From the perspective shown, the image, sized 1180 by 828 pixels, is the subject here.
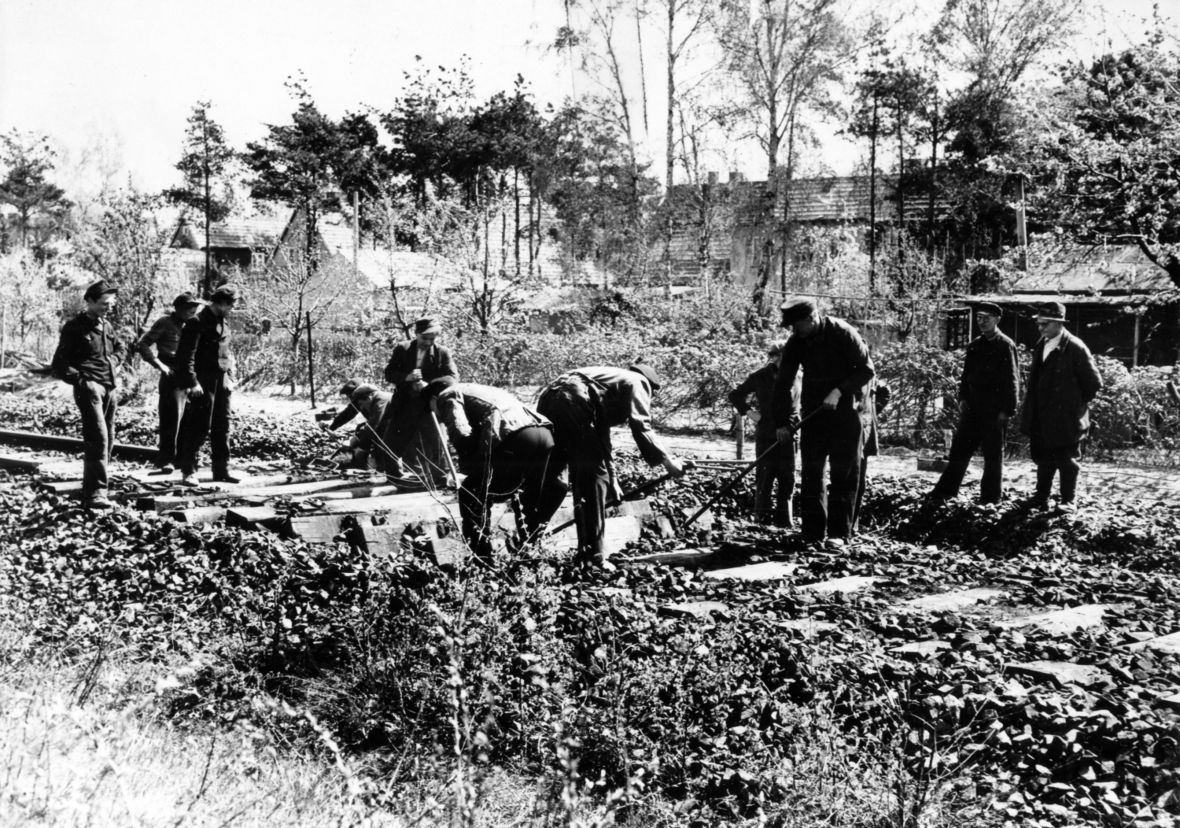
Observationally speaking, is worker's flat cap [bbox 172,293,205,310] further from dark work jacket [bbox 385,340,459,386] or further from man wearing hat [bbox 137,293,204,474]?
dark work jacket [bbox 385,340,459,386]

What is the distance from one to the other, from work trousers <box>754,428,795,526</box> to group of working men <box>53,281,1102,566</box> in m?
0.01

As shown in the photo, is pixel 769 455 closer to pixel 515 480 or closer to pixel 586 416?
pixel 586 416

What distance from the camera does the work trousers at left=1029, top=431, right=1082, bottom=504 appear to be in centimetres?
882

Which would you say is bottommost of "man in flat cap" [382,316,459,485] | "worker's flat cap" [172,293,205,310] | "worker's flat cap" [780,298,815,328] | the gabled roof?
"man in flat cap" [382,316,459,485]

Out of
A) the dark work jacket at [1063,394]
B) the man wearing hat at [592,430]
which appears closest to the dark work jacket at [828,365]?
the man wearing hat at [592,430]

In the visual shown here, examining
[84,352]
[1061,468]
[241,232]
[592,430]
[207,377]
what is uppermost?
[241,232]

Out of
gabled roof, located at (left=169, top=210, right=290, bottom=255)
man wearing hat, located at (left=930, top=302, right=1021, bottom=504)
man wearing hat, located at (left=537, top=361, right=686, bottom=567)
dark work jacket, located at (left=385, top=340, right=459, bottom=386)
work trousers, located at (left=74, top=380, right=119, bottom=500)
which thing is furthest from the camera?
gabled roof, located at (left=169, top=210, right=290, bottom=255)

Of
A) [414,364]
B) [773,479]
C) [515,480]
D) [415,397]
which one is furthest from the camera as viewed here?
[414,364]

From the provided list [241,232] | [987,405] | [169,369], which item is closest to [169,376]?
[169,369]

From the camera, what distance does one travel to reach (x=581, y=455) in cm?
695

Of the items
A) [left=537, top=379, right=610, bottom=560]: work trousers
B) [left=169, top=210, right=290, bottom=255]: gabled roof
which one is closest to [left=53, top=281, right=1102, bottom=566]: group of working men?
[left=537, top=379, right=610, bottom=560]: work trousers

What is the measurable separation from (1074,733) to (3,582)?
5361mm

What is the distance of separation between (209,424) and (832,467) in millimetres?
5564

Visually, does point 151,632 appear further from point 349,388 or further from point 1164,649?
point 349,388
